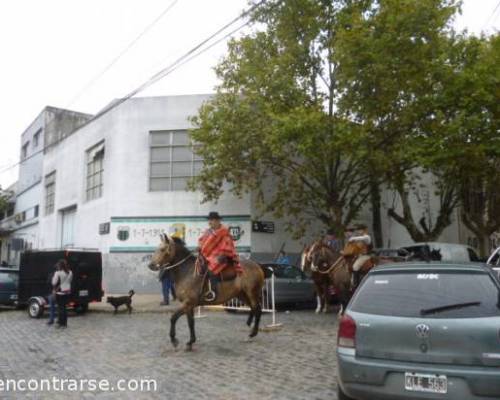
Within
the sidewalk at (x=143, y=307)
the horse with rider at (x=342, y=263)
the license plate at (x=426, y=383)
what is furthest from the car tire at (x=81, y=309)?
the license plate at (x=426, y=383)

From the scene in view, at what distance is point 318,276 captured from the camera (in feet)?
49.0

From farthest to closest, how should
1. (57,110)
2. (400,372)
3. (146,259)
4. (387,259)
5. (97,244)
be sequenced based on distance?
(57,110) → (97,244) → (146,259) → (387,259) → (400,372)

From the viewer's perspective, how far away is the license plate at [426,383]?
4.77 metres

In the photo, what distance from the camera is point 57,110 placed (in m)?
35.4

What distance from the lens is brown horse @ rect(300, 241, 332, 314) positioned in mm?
14594

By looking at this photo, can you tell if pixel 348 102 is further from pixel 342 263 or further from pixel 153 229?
pixel 153 229

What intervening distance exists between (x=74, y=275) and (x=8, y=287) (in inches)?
131

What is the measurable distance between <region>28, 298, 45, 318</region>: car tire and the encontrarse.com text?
28.9 ft

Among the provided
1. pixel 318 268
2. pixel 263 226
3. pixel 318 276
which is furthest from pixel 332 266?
pixel 263 226

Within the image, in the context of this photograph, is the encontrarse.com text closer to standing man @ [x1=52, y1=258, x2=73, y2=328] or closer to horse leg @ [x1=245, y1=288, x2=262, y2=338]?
horse leg @ [x1=245, y1=288, x2=262, y2=338]

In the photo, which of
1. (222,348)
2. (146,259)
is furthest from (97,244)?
(222,348)

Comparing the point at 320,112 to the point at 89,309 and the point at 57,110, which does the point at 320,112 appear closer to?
the point at 89,309

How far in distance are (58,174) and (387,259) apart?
23.4 m

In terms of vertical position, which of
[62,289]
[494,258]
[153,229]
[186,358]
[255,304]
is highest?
[153,229]
